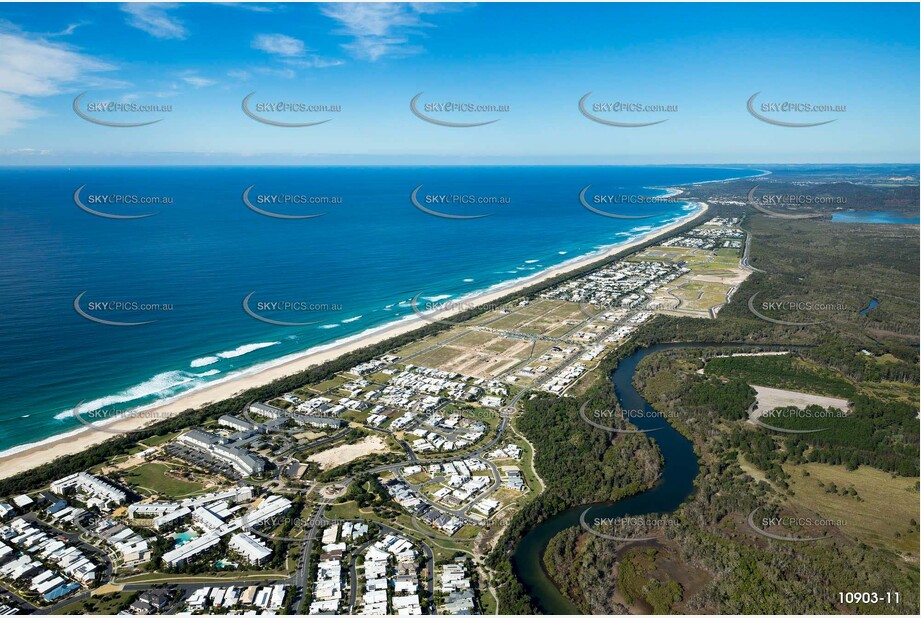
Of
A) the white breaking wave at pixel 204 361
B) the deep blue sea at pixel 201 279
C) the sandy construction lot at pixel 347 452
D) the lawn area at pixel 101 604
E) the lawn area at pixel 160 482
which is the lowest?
the sandy construction lot at pixel 347 452

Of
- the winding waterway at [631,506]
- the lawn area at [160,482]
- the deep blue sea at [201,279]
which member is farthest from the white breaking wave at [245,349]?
the winding waterway at [631,506]

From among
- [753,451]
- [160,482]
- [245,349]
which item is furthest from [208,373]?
[753,451]

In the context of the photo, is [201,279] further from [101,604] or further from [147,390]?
[101,604]

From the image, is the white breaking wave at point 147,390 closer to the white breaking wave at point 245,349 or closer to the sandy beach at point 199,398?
the sandy beach at point 199,398

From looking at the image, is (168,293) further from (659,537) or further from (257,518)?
(659,537)

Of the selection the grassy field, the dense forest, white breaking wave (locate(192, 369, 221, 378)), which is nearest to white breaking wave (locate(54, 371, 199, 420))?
white breaking wave (locate(192, 369, 221, 378))

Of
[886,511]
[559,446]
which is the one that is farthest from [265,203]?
[886,511]

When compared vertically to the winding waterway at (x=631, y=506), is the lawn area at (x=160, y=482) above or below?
above
